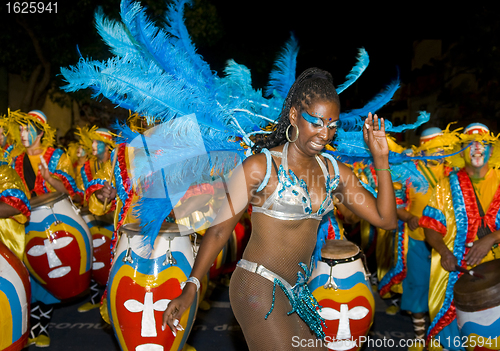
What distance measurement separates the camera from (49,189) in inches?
211

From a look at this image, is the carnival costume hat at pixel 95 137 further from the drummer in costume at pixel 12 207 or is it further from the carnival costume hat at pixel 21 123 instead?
the drummer in costume at pixel 12 207

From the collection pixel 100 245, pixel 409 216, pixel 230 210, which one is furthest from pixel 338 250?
pixel 100 245

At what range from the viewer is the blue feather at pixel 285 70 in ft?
8.82

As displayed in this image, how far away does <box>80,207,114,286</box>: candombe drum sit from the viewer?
17.0 feet

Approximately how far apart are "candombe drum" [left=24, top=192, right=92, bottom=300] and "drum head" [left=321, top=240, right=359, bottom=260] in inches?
99.0

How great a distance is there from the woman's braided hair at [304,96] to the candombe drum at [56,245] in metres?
2.73

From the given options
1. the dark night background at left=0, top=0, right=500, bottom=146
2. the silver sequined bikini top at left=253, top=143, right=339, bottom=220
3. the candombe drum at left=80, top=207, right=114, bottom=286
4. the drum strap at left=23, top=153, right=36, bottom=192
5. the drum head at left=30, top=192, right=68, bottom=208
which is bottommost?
the candombe drum at left=80, top=207, right=114, bottom=286

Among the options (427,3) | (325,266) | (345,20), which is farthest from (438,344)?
(427,3)

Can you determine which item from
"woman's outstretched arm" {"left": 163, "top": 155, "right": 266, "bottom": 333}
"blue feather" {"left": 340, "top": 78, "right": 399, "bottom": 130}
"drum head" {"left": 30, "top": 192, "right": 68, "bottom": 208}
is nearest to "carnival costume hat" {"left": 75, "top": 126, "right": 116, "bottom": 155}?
"drum head" {"left": 30, "top": 192, "right": 68, "bottom": 208}

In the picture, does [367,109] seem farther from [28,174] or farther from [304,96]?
[28,174]

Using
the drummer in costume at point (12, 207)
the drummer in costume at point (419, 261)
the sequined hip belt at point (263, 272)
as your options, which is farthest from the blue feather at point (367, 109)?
the drummer in costume at point (12, 207)

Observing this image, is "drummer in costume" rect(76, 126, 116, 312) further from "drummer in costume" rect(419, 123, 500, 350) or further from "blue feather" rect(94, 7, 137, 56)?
"drummer in costume" rect(419, 123, 500, 350)

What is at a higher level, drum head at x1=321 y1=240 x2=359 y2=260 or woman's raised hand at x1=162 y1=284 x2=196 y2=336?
woman's raised hand at x1=162 y1=284 x2=196 y2=336

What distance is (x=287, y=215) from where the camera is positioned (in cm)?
209
